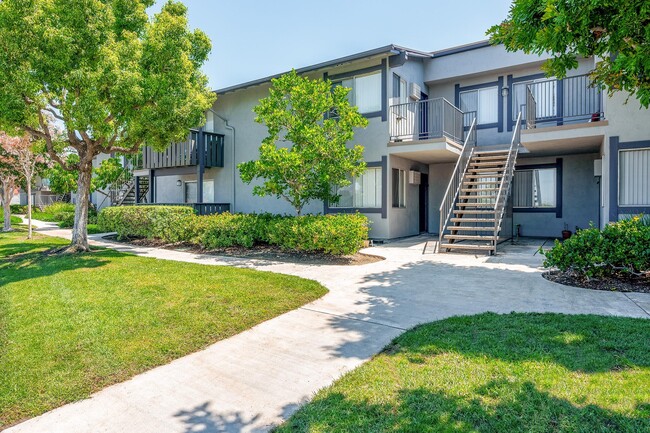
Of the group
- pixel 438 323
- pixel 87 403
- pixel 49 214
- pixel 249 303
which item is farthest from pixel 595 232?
pixel 49 214

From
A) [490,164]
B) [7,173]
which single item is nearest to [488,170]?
[490,164]

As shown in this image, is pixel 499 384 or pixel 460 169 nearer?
pixel 499 384

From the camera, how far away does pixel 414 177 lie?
14.1 metres

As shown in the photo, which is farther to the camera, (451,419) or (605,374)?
(605,374)

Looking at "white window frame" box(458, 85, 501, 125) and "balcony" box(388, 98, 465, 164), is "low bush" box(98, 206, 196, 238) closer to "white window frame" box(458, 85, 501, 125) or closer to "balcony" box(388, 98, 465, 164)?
"balcony" box(388, 98, 465, 164)

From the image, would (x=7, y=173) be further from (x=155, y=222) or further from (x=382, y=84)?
(x=382, y=84)

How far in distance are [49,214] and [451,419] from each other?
111 ft

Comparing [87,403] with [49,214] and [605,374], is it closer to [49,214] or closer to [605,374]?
[605,374]

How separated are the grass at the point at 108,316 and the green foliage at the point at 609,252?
4542mm

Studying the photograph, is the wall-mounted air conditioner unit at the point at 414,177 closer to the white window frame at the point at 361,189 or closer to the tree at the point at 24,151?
the white window frame at the point at 361,189

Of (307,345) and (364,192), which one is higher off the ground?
(364,192)

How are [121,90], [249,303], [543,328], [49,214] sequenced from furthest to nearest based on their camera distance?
[49,214] → [121,90] → [249,303] → [543,328]

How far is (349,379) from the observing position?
331 cm

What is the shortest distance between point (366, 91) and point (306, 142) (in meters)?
3.86
